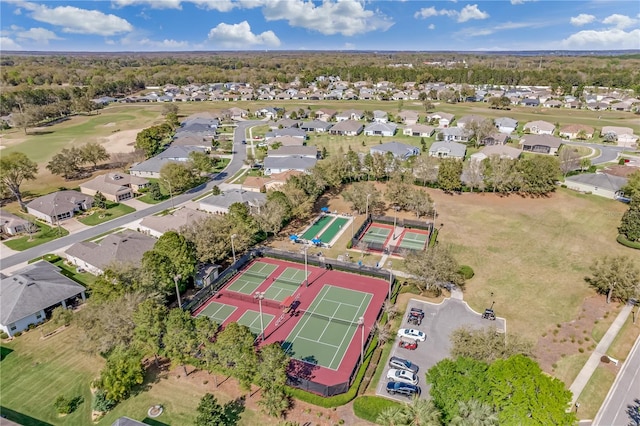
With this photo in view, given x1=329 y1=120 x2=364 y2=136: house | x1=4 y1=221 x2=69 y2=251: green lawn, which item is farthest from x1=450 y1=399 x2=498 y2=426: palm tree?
x1=329 y1=120 x2=364 y2=136: house

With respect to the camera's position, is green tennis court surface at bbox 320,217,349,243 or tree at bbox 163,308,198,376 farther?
green tennis court surface at bbox 320,217,349,243

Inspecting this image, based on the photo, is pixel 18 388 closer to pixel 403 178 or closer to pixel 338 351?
pixel 338 351

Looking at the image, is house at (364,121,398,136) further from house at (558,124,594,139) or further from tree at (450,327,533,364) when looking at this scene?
tree at (450,327,533,364)

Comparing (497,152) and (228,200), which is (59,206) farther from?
(497,152)

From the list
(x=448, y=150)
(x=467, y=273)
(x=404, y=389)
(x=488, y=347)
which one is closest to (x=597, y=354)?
(x=488, y=347)

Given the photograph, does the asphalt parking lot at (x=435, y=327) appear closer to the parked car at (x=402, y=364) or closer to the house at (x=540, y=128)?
the parked car at (x=402, y=364)

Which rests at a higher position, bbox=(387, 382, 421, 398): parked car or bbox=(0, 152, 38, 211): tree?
bbox=(0, 152, 38, 211): tree
